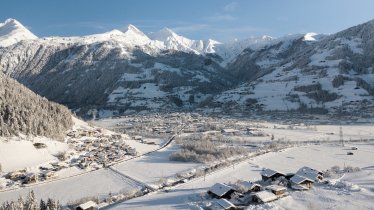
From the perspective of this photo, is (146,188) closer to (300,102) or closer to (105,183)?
(105,183)

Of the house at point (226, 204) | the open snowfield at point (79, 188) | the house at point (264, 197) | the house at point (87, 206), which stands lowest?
the open snowfield at point (79, 188)

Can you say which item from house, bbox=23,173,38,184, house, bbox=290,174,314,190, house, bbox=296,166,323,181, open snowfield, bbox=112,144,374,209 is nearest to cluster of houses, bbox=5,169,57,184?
house, bbox=23,173,38,184

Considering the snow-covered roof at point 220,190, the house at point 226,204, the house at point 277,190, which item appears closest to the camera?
the house at point 226,204

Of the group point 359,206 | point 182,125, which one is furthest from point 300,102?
point 359,206

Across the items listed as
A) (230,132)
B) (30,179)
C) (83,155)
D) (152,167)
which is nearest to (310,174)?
(152,167)

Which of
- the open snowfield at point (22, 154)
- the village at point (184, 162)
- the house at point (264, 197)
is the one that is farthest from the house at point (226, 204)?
the open snowfield at point (22, 154)

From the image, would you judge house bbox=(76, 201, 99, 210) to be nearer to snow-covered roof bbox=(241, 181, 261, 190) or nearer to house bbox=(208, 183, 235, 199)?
house bbox=(208, 183, 235, 199)

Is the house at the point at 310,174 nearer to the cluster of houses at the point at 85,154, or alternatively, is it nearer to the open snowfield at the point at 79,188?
the open snowfield at the point at 79,188
